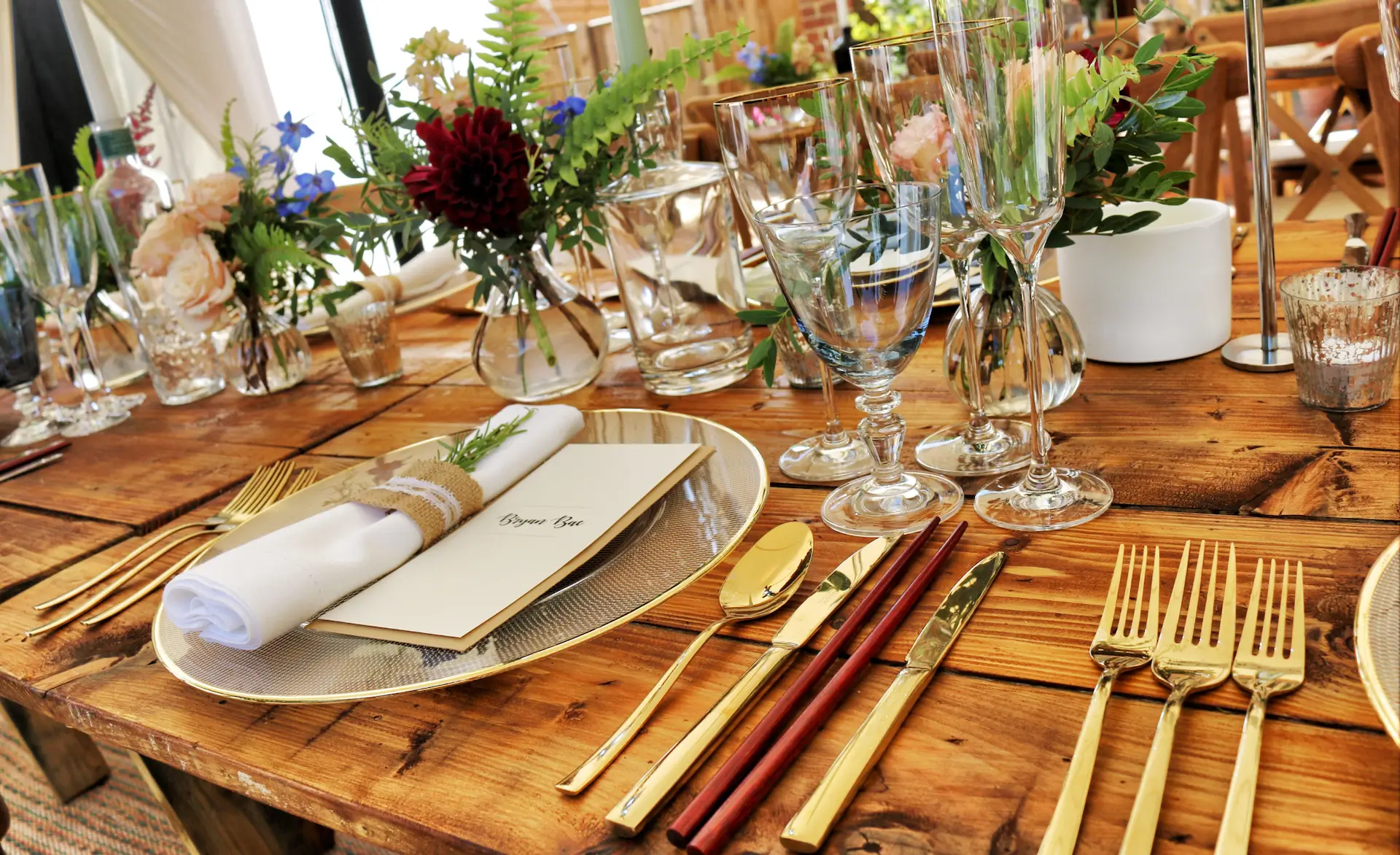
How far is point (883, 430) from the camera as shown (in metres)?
0.66

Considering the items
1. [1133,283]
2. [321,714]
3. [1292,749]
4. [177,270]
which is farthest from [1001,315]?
[177,270]

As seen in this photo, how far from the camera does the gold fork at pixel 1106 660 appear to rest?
375 millimetres

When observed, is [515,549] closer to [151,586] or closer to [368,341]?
[151,586]

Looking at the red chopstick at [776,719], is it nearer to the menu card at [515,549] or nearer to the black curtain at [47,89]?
the menu card at [515,549]

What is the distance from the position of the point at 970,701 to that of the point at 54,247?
50.3 inches

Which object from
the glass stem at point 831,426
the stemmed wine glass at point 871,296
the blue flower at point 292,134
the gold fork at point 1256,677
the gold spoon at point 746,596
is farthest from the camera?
the blue flower at point 292,134

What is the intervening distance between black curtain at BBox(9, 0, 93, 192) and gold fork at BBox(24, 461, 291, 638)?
11.5 ft

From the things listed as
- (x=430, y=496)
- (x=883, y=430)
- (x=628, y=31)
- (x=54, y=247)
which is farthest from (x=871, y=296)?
(x=54, y=247)

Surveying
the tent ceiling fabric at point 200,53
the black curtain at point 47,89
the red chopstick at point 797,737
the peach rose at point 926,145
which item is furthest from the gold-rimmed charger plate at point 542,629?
the black curtain at point 47,89

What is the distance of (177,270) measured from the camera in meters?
1.21

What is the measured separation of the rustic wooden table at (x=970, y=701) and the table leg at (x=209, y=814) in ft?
0.78

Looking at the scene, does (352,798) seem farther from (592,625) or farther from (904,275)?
(904,275)

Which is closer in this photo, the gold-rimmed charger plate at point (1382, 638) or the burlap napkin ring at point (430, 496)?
the gold-rimmed charger plate at point (1382, 638)

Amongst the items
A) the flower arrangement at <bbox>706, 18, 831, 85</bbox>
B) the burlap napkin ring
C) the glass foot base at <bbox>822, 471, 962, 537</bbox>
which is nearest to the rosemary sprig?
the burlap napkin ring
